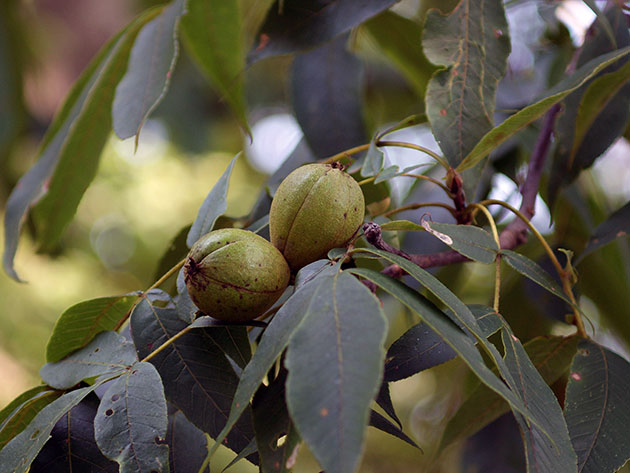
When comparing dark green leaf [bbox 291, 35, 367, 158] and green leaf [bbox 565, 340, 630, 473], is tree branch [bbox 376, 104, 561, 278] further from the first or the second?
dark green leaf [bbox 291, 35, 367, 158]

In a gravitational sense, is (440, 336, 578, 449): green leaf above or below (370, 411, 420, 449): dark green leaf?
below

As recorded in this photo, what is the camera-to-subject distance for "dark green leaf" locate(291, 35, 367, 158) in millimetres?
1182

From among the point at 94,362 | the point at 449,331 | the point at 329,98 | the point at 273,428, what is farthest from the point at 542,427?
the point at 329,98

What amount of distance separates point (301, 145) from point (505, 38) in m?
0.51

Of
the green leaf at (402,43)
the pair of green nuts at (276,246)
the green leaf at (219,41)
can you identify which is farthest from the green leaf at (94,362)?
the green leaf at (402,43)

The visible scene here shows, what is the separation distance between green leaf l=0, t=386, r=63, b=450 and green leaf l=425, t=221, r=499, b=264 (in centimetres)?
45

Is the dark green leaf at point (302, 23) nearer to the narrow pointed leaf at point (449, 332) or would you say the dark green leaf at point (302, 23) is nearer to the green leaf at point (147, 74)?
the green leaf at point (147, 74)

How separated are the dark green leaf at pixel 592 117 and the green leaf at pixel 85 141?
707 mm

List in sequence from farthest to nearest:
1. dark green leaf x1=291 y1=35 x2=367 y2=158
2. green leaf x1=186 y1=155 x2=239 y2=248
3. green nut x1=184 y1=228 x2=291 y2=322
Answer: dark green leaf x1=291 y1=35 x2=367 y2=158
green leaf x1=186 y1=155 x2=239 y2=248
green nut x1=184 y1=228 x2=291 y2=322

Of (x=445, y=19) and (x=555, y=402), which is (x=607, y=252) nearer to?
(x=445, y=19)

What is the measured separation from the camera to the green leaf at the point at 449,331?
447 millimetres

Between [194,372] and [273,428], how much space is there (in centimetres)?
15

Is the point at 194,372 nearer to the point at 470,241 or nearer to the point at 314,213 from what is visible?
the point at 314,213

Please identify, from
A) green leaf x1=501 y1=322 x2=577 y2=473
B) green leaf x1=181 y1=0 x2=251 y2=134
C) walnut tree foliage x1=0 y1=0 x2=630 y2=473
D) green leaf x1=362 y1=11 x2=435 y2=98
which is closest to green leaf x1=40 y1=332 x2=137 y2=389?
Answer: walnut tree foliage x1=0 y1=0 x2=630 y2=473
